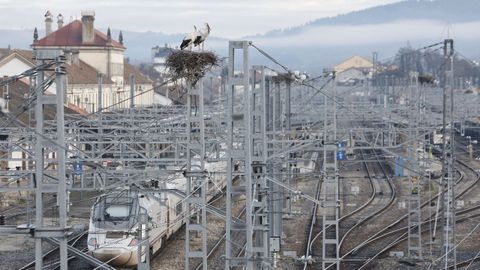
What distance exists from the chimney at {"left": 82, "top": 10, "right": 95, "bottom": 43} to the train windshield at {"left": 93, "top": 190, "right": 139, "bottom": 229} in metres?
Answer: 42.2

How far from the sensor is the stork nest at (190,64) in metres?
11.5

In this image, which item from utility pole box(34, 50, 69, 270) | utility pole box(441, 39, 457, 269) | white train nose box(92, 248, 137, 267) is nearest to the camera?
utility pole box(34, 50, 69, 270)

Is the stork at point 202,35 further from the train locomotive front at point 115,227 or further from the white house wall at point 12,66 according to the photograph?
the white house wall at point 12,66

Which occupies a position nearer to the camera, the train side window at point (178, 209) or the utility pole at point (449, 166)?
the utility pole at point (449, 166)

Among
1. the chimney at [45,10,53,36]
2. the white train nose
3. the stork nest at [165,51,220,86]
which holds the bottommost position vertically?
the white train nose

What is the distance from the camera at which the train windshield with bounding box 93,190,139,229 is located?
52.5 feet

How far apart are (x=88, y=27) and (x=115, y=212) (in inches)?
1773

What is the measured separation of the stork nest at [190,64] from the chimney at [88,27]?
4660cm

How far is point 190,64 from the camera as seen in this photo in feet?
37.7

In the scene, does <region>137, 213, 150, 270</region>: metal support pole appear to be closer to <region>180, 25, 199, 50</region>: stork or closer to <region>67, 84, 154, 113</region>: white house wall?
<region>180, 25, 199, 50</region>: stork

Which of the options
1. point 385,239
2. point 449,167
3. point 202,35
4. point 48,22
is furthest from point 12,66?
point 202,35

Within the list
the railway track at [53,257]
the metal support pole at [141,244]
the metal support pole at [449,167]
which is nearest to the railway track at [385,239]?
the metal support pole at [449,167]

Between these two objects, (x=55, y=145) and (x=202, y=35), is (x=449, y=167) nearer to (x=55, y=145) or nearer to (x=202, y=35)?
(x=202, y=35)

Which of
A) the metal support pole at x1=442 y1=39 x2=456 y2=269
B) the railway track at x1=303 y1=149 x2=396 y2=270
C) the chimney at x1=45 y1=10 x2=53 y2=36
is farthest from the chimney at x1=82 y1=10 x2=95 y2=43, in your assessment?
the metal support pole at x1=442 y1=39 x2=456 y2=269
